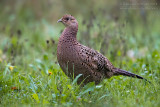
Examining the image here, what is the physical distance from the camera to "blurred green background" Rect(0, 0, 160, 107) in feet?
12.8

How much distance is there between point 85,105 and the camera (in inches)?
145

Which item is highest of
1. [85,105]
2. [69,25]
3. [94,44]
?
[69,25]

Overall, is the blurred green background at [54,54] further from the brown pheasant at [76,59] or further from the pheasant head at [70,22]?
the pheasant head at [70,22]

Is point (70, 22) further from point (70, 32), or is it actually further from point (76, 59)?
point (76, 59)

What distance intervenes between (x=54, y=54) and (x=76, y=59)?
1926 mm

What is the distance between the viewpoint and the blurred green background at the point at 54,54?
390cm

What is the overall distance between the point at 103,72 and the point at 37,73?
1.27m

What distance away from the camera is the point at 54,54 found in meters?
6.20

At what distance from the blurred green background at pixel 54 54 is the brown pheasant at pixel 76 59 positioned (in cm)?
21

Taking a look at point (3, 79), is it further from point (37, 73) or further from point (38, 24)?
point (38, 24)

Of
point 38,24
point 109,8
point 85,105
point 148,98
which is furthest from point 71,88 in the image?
point 109,8

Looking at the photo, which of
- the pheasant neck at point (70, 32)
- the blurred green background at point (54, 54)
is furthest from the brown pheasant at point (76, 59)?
the blurred green background at point (54, 54)

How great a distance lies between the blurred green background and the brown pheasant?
21cm

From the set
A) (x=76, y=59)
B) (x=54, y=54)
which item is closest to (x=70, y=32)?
(x=76, y=59)
